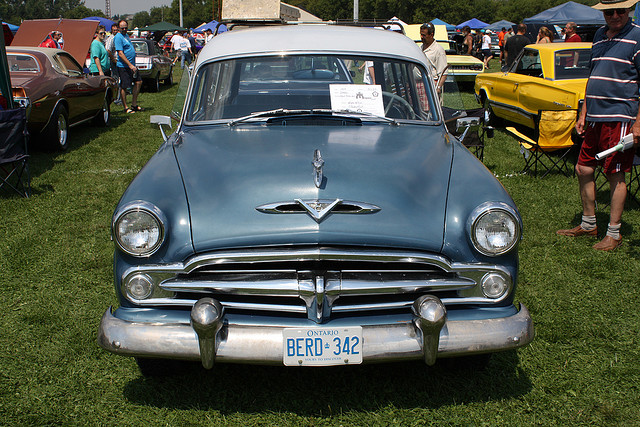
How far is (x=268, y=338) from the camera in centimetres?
254

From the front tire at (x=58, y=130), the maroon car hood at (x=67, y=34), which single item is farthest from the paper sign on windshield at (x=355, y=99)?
the maroon car hood at (x=67, y=34)

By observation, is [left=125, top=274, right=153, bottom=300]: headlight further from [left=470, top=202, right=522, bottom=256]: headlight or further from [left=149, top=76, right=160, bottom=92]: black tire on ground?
[left=149, top=76, right=160, bottom=92]: black tire on ground

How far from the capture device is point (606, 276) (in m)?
4.59

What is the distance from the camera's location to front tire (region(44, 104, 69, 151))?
867 cm

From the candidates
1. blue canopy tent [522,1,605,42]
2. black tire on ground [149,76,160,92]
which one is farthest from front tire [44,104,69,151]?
blue canopy tent [522,1,605,42]

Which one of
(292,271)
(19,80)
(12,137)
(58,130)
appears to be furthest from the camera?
(58,130)

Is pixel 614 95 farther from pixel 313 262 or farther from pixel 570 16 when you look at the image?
pixel 570 16

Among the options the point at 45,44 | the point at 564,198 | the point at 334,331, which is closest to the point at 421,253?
the point at 334,331

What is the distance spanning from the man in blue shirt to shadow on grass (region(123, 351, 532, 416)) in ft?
33.6

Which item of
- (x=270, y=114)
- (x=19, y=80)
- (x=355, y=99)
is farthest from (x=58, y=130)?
(x=355, y=99)

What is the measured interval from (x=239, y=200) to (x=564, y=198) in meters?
4.84

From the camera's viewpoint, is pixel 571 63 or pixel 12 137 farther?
pixel 571 63

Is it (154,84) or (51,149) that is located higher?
(154,84)

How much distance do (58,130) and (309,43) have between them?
6.06 m
